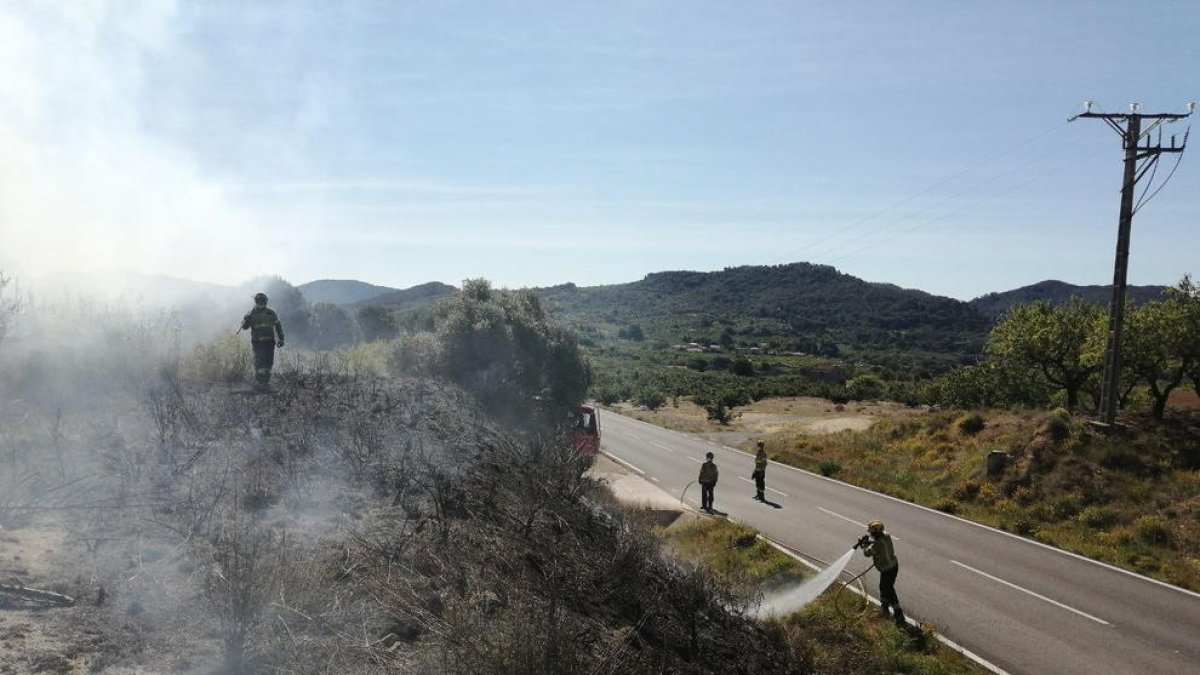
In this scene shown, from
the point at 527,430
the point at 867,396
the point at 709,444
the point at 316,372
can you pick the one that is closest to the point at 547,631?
the point at 316,372

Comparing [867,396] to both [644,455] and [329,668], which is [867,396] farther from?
[329,668]

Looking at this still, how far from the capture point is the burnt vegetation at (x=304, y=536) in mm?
4742

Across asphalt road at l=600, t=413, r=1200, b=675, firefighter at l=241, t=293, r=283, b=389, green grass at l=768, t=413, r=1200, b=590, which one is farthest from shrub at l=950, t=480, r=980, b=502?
firefighter at l=241, t=293, r=283, b=389

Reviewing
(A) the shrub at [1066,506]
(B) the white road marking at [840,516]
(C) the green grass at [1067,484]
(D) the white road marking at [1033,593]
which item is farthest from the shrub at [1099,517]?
(D) the white road marking at [1033,593]

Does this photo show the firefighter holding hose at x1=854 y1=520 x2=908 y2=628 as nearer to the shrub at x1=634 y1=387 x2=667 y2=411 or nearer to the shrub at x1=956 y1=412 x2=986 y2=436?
the shrub at x1=956 y1=412 x2=986 y2=436

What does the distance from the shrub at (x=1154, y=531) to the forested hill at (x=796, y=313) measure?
344 feet

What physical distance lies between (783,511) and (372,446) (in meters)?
13.2

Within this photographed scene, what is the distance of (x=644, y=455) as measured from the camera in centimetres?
3150

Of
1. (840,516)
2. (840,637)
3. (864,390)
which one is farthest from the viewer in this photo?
(864,390)

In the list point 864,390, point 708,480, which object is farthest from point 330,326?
point 708,480

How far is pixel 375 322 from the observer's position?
2530 inches

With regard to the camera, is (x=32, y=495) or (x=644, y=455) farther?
(x=644, y=455)

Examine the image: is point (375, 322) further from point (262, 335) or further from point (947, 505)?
point (262, 335)

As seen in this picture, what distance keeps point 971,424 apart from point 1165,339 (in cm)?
642
